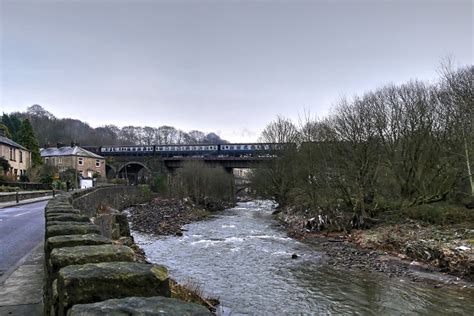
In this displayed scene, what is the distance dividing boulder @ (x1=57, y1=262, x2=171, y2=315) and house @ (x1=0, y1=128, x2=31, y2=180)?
51.1 metres

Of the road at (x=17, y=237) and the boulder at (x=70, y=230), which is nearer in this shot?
the boulder at (x=70, y=230)

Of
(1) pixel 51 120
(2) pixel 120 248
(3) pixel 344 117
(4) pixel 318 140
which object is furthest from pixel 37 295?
(1) pixel 51 120

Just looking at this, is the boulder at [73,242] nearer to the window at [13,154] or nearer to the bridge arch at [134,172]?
the window at [13,154]

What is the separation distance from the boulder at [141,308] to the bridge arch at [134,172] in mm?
79702

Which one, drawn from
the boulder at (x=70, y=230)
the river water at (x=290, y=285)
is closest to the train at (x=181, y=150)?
the river water at (x=290, y=285)

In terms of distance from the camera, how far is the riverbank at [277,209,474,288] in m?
14.5

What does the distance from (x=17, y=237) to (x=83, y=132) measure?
11416 cm

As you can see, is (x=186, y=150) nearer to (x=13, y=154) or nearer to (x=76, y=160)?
(x=76, y=160)

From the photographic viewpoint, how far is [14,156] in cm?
5231

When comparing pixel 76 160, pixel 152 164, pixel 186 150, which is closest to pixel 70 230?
pixel 76 160

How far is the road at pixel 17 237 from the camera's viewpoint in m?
9.60

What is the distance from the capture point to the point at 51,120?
4419 inches

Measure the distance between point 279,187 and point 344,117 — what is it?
57.4ft

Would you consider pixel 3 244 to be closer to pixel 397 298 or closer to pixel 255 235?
pixel 397 298
